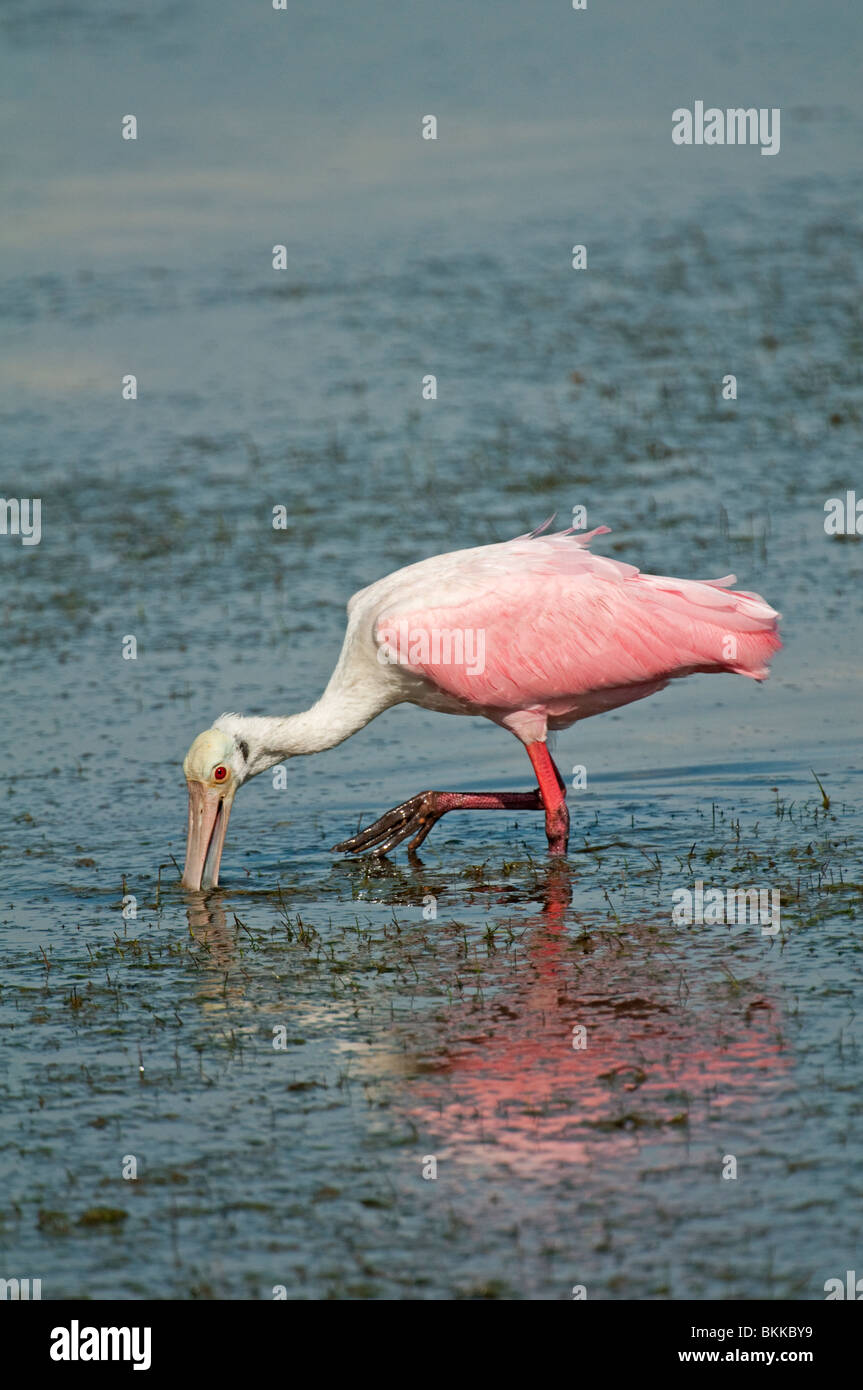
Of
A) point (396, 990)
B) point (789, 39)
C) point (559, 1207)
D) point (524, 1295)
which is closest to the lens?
point (524, 1295)

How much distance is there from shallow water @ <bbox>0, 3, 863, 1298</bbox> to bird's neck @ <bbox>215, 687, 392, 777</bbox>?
0.46m

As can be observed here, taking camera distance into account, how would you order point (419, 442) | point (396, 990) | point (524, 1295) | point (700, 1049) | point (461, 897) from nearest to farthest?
point (524, 1295)
point (700, 1049)
point (396, 990)
point (461, 897)
point (419, 442)

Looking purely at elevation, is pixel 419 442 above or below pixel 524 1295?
above

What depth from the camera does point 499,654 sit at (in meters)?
8.38

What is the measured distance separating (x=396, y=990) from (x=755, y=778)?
268cm

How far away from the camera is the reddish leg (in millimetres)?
8484

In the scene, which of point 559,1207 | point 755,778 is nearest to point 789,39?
point 755,778

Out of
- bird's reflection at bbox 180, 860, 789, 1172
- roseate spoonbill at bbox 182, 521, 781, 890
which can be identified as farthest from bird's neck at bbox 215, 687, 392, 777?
bird's reflection at bbox 180, 860, 789, 1172

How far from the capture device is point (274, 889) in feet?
27.3

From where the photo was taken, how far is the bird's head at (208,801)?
27.2 feet

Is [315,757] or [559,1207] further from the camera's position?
[315,757]

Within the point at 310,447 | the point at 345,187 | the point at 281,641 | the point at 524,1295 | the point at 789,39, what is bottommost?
the point at 524,1295

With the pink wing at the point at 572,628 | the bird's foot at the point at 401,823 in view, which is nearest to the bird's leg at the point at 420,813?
the bird's foot at the point at 401,823

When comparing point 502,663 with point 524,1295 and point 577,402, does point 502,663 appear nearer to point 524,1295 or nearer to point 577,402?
point 524,1295
